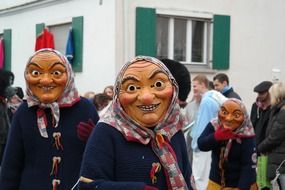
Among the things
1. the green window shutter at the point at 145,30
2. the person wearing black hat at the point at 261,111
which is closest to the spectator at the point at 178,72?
the person wearing black hat at the point at 261,111

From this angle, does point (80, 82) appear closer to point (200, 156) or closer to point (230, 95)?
point (230, 95)

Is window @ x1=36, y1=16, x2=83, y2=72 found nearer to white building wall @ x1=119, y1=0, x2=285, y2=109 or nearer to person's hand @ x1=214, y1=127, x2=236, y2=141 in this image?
white building wall @ x1=119, y1=0, x2=285, y2=109

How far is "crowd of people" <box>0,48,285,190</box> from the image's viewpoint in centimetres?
310

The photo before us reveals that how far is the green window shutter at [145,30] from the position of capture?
473 inches

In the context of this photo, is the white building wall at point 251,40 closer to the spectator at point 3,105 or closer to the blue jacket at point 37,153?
the spectator at point 3,105

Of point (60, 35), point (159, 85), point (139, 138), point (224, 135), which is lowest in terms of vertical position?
point (224, 135)

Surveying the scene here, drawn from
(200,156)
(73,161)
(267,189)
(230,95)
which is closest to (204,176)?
(200,156)

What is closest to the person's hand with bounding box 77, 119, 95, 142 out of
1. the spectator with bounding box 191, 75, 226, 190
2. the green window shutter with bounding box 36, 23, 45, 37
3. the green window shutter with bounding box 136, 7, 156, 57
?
the spectator with bounding box 191, 75, 226, 190

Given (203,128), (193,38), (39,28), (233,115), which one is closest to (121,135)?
(233,115)

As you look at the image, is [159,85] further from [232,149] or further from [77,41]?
[77,41]

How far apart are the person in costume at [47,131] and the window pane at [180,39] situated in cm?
877

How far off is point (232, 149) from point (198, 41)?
7.44m

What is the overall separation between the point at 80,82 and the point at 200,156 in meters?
6.03

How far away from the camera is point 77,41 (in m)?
12.9
